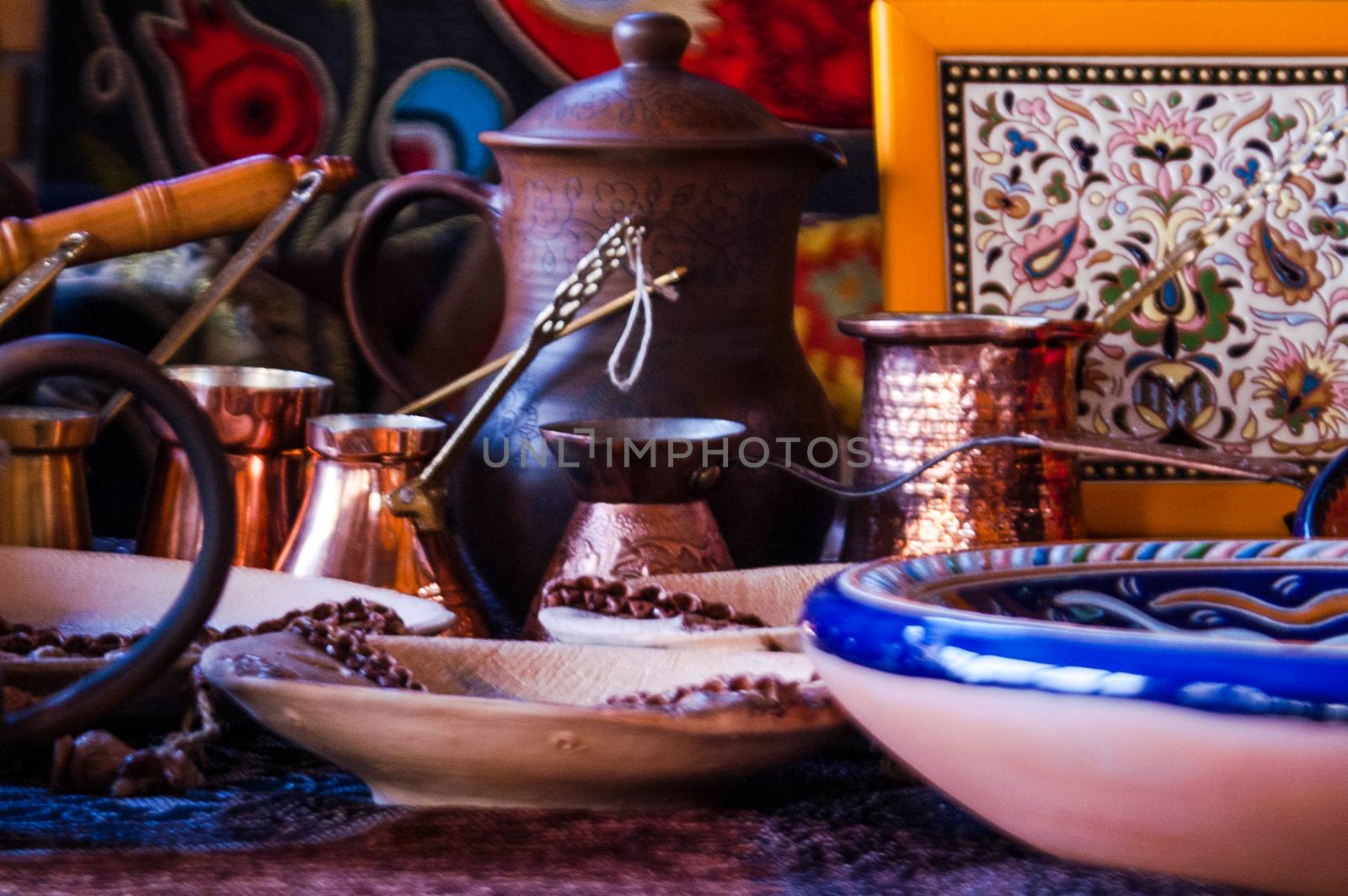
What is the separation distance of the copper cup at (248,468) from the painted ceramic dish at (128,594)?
32 mm

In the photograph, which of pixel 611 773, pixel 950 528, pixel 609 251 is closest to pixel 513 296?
pixel 609 251

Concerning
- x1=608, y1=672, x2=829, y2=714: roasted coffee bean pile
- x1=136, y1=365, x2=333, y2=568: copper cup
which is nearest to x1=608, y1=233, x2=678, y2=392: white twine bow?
x1=136, y1=365, x2=333, y2=568: copper cup

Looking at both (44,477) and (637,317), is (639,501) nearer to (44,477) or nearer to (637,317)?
(637,317)

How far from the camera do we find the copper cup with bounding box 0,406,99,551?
1.82 ft

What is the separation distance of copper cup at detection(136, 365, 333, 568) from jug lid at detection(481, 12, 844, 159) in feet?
0.42

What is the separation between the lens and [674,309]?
0.58 metres

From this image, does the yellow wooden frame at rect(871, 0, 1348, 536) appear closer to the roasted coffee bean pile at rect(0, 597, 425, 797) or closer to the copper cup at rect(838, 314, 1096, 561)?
the copper cup at rect(838, 314, 1096, 561)

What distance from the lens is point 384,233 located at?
2.09 ft

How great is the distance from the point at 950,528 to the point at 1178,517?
0.20 meters

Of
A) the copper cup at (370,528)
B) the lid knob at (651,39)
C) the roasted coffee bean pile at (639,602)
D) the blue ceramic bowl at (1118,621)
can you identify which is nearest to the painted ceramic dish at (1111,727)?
the blue ceramic bowl at (1118,621)

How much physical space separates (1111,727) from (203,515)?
190 mm

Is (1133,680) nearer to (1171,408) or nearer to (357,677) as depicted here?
(357,677)

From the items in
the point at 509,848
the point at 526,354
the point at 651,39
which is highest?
the point at 651,39

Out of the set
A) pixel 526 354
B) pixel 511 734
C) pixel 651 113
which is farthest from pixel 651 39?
pixel 511 734
